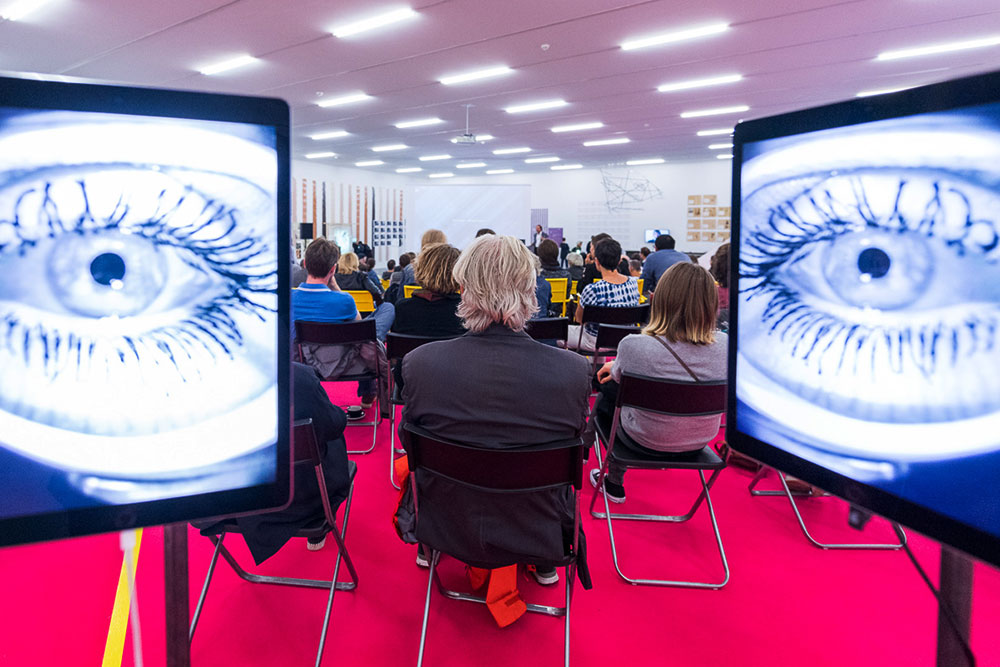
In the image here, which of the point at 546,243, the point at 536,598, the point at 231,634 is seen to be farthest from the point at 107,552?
the point at 546,243

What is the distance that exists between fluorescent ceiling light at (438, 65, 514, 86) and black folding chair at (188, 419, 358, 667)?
5620 mm

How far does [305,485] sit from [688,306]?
1561 millimetres

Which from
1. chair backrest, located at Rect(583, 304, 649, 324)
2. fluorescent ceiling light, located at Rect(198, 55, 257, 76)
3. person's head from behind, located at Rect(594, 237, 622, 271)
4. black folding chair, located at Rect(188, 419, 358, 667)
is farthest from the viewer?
fluorescent ceiling light, located at Rect(198, 55, 257, 76)

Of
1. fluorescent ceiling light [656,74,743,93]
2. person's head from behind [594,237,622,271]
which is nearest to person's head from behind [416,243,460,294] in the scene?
person's head from behind [594,237,622,271]

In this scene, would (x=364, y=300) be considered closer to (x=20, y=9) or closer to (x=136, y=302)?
(x=20, y=9)

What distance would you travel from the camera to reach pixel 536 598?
1935 mm

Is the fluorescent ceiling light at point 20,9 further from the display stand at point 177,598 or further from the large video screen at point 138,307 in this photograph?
the display stand at point 177,598

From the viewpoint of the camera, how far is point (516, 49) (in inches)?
217

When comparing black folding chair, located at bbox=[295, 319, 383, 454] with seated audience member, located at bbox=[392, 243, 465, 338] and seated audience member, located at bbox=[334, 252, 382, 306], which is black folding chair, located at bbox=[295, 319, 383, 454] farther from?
seated audience member, located at bbox=[334, 252, 382, 306]

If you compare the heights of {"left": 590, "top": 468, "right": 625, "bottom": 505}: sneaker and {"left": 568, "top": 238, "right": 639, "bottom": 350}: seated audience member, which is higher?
{"left": 568, "top": 238, "right": 639, "bottom": 350}: seated audience member

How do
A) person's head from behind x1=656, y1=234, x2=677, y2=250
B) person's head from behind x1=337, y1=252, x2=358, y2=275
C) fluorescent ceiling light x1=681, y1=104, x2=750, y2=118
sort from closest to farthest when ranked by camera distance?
1. person's head from behind x1=337, y1=252, x2=358, y2=275
2. person's head from behind x1=656, y1=234, x2=677, y2=250
3. fluorescent ceiling light x1=681, y1=104, x2=750, y2=118

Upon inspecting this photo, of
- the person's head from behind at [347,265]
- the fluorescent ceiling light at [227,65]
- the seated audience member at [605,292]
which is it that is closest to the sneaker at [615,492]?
the seated audience member at [605,292]

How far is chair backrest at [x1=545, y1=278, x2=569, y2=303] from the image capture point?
5621mm

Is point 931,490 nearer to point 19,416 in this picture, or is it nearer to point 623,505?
point 19,416
